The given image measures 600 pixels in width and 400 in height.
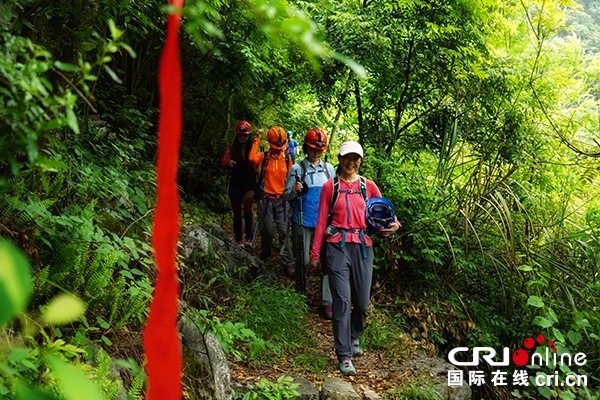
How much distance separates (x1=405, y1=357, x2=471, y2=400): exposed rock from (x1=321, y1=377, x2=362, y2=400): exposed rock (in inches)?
36.3

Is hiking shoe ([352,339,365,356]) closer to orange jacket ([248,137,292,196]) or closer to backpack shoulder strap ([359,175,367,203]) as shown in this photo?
backpack shoulder strap ([359,175,367,203])

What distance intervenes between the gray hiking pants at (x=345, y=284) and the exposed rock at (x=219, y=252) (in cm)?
149

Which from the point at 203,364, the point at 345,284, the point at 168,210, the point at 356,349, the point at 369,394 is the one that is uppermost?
the point at 168,210

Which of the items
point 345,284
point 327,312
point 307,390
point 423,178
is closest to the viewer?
point 307,390

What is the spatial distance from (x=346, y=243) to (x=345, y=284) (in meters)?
0.38

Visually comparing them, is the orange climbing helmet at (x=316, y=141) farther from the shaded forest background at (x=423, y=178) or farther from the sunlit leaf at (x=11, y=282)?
the sunlit leaf at (x=11, y=282)

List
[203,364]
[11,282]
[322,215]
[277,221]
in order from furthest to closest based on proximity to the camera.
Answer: [277,221] < [322,215] < [203,364] < [11,282]

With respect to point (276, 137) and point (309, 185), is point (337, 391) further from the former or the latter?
point (276, 137)

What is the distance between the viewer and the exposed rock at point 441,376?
4.46 metres

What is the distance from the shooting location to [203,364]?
3.09 m

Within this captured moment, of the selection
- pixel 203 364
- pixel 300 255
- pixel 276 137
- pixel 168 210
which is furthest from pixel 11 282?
pixel 276 137

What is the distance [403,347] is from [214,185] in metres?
6.03

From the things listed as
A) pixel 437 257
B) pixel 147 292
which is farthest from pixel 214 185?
pixel 147 292

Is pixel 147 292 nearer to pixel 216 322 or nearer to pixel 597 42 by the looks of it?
pixel 216 322
